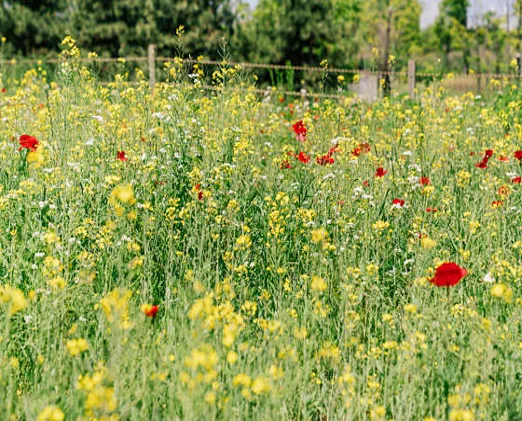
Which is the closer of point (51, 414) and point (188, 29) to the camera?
point (51, 414)

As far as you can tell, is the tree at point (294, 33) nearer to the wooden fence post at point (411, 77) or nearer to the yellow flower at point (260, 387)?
the wooden fence post at point (411, 77)

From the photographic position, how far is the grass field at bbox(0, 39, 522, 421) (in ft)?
7.10

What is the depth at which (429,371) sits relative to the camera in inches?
92.9

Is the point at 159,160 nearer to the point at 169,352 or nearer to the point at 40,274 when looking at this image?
the point at 40,274

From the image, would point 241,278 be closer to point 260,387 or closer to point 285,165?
point 260,387

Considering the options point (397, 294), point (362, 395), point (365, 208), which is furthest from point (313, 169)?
point (362, 395)

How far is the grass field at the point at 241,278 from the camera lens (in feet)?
7.10

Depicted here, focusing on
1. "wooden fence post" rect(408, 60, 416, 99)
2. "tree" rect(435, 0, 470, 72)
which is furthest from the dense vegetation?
"tree" rect(435, 0, 470, 72)

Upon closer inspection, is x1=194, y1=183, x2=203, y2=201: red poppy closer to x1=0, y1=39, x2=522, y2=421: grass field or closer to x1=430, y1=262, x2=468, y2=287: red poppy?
x1=0, y1=39, x2=522, y2=421: grass field

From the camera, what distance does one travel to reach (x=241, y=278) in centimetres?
309

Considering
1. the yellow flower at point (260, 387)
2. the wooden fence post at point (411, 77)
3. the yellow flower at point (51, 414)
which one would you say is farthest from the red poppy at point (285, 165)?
the wooden fence post at point (411, 77)

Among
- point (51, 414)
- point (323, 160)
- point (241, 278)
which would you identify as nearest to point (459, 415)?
point (51, 414)

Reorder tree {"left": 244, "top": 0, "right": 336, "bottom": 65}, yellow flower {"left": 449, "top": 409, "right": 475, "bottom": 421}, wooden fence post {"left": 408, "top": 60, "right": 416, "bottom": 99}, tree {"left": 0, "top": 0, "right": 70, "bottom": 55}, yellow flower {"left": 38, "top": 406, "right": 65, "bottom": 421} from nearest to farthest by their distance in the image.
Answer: yellow flower {"left": 38, "top": 406, "right": 65, "bottom": 421} → yellow flower {"left": 449, "top": 409, "right": 475, "bottom": 421} → wooden fence post {"left": 408, "top": 60, "right": 416, "bottom": 99} → tree {"left": 244, "top": 0, "right": 336, "bottom": 65} → tree {"left": 0, "top": 0, "right": 70, "bottom": 55}

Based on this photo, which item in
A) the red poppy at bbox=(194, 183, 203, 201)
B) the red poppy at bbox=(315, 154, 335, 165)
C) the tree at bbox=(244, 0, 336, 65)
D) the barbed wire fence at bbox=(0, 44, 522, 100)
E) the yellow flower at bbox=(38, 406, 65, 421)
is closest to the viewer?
the yellow flower at bbox=(38, 406, 65, 421)
